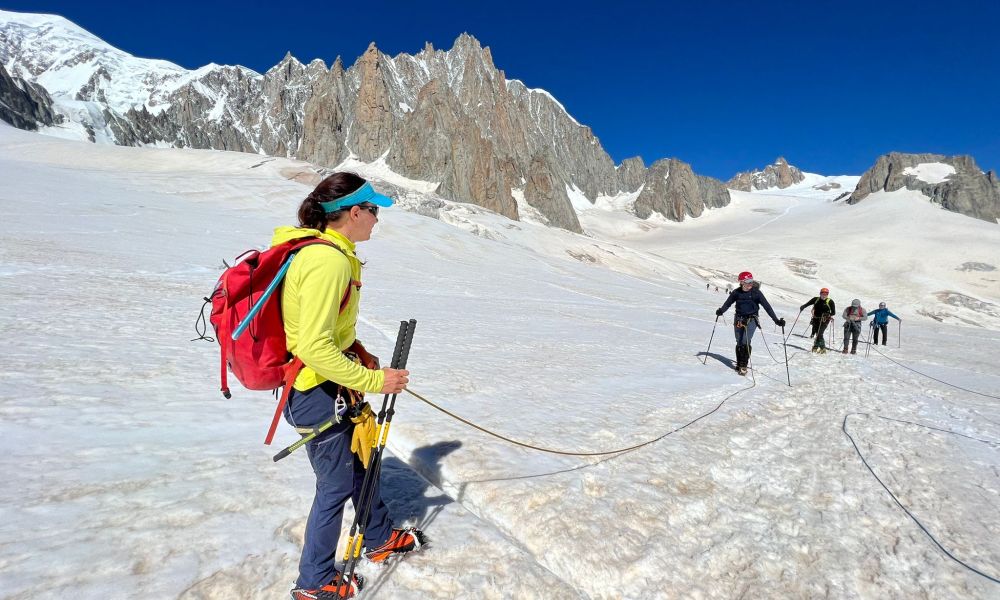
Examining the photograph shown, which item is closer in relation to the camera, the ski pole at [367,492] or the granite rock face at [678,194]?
the ski pole at [367,492]

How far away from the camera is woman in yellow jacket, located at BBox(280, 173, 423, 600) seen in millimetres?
2455

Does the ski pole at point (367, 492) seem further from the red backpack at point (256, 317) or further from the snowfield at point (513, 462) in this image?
the red backpack at point (256, 317)

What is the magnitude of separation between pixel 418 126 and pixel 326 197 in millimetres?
104435

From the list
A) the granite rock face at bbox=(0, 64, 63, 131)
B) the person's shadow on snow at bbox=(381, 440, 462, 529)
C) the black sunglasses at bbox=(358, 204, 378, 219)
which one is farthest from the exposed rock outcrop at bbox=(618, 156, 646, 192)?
the black sunglasses at bbox=(358, 204, 378, 219)

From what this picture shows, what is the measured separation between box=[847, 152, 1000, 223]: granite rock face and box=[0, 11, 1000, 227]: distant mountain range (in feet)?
2.00

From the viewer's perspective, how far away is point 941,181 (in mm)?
135250

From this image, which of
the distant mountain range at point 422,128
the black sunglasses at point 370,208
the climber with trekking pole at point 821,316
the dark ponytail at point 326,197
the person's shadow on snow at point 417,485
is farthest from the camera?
the distant mountain range at point 422,128

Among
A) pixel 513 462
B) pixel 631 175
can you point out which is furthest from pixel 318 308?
pixel 631 175

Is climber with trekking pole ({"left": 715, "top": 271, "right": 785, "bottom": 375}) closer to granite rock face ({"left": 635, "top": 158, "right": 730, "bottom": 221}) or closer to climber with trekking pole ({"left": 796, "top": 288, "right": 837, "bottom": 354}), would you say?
climber with trekking pole ({"left": 796, "top": 288, "right": 837, "bottom": 354})

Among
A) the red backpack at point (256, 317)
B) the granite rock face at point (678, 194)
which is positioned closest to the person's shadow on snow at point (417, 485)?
the red backpack at point (256, 317)

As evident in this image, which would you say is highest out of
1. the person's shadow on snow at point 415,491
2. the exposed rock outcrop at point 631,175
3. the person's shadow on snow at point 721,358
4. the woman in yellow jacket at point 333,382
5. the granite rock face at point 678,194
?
the exposed rock outcrop at point 631,175

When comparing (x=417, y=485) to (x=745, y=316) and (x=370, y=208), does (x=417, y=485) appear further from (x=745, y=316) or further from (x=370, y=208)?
(x=745, y=316)

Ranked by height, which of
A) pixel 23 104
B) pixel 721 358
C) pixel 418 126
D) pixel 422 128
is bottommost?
pixel 721 358

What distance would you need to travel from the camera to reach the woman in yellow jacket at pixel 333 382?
2.46m
